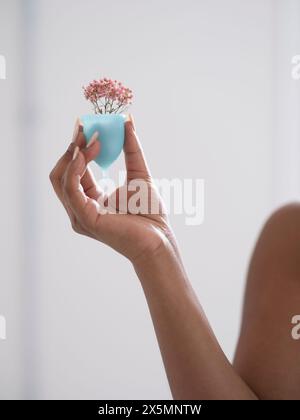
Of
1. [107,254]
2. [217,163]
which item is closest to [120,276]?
[107,254]

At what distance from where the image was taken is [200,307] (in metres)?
0.66

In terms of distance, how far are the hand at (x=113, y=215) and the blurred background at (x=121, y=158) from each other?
758mm

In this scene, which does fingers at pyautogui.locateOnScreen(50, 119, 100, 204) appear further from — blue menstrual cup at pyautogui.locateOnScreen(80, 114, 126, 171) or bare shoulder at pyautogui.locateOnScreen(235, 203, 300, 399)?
bare shoulder at pyautogui.locateOnScreen(235, 203, 300, 399)

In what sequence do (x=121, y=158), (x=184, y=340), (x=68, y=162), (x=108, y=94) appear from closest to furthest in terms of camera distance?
(x=184, y=340), (x=68, y=162), (x=108, y=94), (x=121, y=158)

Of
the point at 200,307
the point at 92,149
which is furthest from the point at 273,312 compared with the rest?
the point at 92,149

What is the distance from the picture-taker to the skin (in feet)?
2.03

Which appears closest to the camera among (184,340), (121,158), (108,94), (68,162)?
(184,340)

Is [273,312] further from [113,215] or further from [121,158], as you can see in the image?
[121,158]

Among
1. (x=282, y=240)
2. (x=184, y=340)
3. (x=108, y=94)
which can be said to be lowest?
(x=184, y=340)

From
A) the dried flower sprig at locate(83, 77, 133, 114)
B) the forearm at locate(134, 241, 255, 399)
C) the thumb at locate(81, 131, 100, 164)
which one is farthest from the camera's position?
the dried flower sprig at locate(83, 77, 133, 114)

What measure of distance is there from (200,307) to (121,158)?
0.93m

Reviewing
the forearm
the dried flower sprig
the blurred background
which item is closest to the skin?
the forearm

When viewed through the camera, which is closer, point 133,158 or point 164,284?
point 164,284

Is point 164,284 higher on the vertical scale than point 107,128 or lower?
lower
